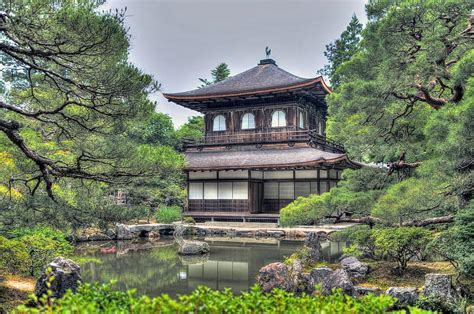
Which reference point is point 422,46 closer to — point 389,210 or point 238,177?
point 389,210

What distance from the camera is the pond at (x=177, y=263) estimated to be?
10250 millimetres

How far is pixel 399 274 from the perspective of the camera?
29.6 feet

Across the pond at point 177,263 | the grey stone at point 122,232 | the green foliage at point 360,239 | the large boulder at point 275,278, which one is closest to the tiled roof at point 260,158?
the pond at point 177,263

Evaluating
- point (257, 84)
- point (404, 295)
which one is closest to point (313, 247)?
point (404, 295)

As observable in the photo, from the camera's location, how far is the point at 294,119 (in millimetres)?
24109

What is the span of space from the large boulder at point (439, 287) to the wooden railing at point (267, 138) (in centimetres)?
1622

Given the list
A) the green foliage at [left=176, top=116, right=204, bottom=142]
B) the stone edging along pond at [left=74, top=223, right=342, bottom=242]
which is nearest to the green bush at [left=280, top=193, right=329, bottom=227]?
the stone edging along pond at [left=74, top=223, right=342, bottom=242]

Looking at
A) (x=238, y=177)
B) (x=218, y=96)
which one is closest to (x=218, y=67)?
(x=218, y=96)

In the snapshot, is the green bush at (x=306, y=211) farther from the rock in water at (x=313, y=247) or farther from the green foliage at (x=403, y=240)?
the green foliage at (x=403, y=240)

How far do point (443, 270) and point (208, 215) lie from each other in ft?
Result: 52.3

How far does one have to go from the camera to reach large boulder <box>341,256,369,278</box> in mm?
9406

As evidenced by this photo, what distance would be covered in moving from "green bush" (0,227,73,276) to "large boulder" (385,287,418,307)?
6.53 m

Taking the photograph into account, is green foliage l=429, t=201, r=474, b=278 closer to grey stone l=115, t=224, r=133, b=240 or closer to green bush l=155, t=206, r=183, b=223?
grey stone l=115, t=224, r=133, b=240

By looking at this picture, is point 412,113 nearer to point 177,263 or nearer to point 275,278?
point 275,278
